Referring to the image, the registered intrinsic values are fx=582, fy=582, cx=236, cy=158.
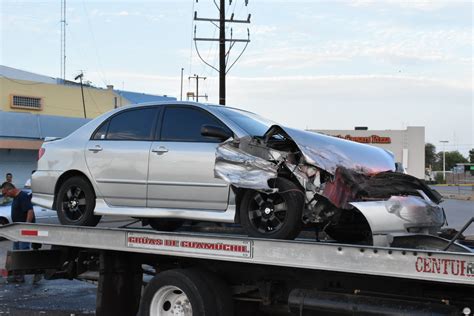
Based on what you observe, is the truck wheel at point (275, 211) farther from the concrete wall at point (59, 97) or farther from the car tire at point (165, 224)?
the concrete wall at point (59, 97)

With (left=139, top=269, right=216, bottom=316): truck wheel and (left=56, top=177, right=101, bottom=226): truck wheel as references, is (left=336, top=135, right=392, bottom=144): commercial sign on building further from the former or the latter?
(left=139, top=269, right=216, bottom=316): truck wheel

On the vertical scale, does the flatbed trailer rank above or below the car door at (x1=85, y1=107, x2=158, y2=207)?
below

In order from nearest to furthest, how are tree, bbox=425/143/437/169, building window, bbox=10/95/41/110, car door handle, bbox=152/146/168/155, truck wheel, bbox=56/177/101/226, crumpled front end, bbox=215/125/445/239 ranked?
crumpled front end, bbox=215/125/445/239, car door handle, bbox=152/146/168/155, truck wheel, bbox=56/177/101/226, building window, bbox=10/95/41/110, tree, bbox=425/143/437/169

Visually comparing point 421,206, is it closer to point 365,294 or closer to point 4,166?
point 365,294

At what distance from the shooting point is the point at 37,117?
94.5ft

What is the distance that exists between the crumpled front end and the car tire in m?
1.87

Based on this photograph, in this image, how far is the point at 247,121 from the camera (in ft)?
20.1

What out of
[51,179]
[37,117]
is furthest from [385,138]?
[51,179]

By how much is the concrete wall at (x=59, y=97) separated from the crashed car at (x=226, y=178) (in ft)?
82.8

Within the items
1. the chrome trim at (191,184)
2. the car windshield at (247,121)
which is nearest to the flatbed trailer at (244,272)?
the chrome trim at (191,184)

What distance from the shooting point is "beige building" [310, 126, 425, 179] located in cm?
5003

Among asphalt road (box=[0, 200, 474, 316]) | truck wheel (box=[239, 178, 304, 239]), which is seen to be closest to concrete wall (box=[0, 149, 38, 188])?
asphalt road (box=[0, 200, 474, 316])

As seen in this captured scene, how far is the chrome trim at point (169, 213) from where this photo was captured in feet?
18.4

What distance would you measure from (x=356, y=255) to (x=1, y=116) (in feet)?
84.4
